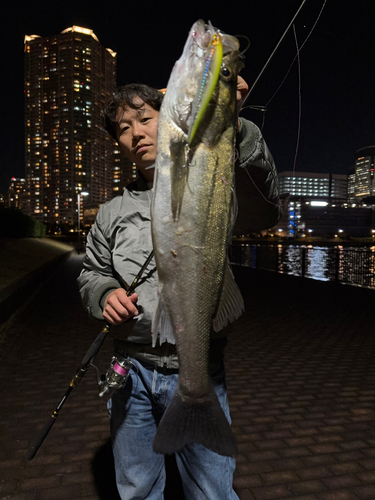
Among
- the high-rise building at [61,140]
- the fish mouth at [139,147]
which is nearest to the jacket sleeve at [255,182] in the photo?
the fish mouth at [139,147]

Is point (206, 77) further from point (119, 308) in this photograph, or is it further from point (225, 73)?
point (119, 308)

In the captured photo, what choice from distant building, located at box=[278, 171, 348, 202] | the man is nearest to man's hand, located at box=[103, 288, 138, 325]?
the man

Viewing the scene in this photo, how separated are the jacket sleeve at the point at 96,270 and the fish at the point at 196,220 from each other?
567 millimetres

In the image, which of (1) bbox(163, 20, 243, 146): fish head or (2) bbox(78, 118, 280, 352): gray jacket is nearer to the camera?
(1) bbox(163, 20, 243, 146): fish head

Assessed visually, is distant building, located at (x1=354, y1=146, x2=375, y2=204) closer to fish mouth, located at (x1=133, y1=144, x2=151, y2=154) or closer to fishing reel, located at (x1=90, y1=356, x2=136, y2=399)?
fish mouth, located at (x1=133, y1=144, x2=151, y2=154)

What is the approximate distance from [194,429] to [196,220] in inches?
34.3

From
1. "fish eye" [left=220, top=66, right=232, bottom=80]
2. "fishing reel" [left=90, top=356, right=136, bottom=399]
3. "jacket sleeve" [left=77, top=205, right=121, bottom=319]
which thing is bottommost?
"fishing reel" [left=90, top=356, right=136, bottom=399]

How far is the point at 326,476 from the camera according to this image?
3320 millimetres

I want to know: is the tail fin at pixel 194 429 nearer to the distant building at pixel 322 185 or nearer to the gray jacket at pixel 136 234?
the gray jacket at pixel 136 234

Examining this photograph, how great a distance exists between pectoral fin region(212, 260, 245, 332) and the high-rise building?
126 feet

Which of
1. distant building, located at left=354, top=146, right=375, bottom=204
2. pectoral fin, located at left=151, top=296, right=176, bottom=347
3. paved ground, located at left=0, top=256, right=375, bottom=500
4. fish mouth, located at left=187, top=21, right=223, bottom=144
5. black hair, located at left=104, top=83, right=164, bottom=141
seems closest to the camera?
fish mouth, located at left=187, top=21, right=223, bottom=144

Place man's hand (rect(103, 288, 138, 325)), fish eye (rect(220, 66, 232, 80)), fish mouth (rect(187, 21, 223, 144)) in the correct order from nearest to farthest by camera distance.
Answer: fish mouth (rect(187, 21, 223, 144)) → fish eye (rect(220, 66, 232, 80)) → man's hand (rect(103, 288, 138, 325))

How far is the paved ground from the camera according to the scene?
3.21 meters

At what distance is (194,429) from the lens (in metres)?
1.52
